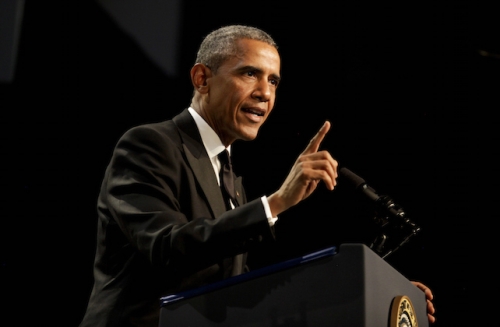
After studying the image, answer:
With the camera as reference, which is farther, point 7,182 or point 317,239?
point 317,239

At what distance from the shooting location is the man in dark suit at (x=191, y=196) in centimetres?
145

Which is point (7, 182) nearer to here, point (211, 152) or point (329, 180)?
point (211, 152)

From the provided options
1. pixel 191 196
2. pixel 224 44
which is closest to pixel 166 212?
pixel 191 196

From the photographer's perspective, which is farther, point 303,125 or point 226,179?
point 303,125

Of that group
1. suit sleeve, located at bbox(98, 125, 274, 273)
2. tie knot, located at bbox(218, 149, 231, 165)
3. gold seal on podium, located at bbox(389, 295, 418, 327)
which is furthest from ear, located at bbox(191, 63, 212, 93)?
gold seal on podium, located at bbox(389, 295, 418, 327)

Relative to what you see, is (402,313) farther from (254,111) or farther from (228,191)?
(254,111)

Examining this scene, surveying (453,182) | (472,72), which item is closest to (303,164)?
(453,182)

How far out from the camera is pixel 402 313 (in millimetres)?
1395

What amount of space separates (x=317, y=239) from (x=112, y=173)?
2033mm

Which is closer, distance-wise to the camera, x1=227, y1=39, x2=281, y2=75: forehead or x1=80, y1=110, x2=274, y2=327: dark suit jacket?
x1=80, y1=110, x2=274, y2=327: dark suit jacket

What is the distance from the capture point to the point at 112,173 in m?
1.77

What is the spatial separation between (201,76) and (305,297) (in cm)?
120

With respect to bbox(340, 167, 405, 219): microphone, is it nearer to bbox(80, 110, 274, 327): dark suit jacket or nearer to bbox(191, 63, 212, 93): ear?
bbox(80, 110, 274, 327): dark suit jacket

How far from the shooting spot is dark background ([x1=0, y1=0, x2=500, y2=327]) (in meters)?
3.30
